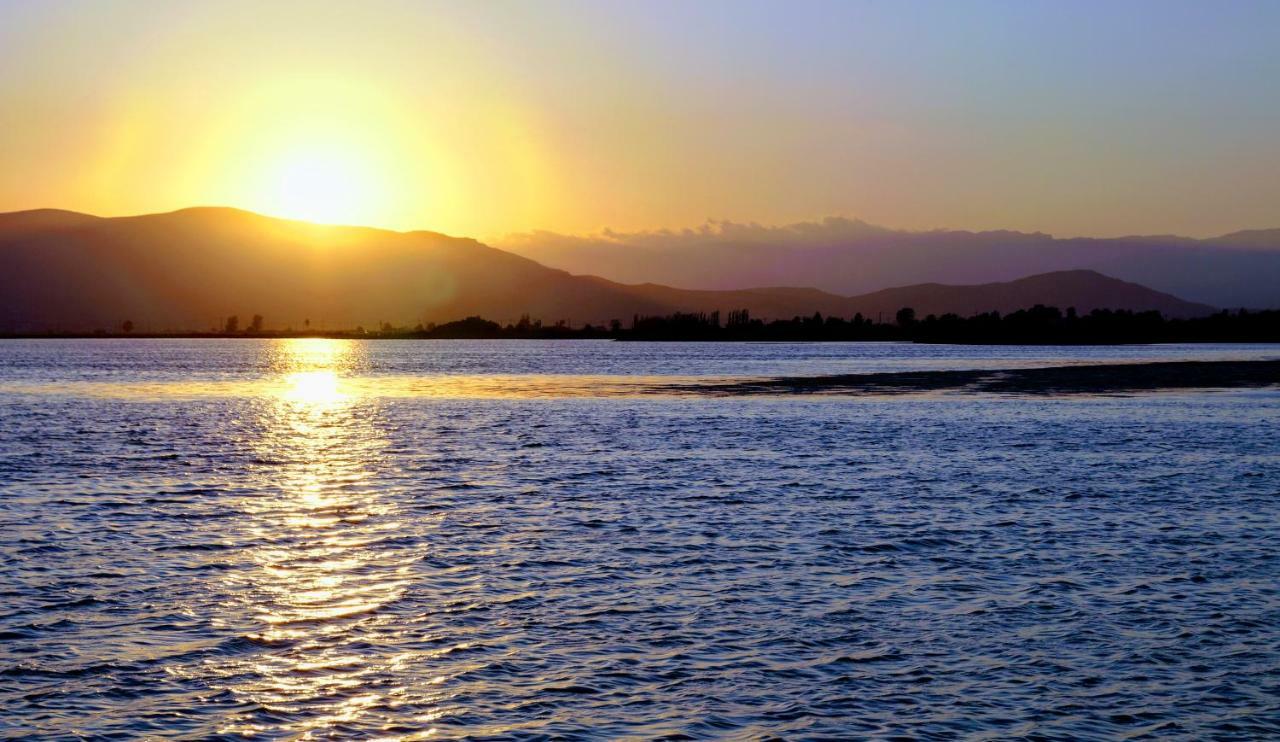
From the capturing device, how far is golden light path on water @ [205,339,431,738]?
16141mm

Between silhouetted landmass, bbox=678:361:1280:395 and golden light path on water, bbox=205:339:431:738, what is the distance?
68.5 meters

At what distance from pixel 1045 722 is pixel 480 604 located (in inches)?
404

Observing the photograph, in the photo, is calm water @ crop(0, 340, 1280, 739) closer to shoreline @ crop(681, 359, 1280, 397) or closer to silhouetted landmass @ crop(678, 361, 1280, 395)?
shoreline @ crop(681, 359, 1280, 397)

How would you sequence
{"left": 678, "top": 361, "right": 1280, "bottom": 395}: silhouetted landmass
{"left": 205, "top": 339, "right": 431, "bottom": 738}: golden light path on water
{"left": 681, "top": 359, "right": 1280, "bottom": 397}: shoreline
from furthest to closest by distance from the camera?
{"left": 678, "top": 361, "right": 1280, "bottom": 395}: silhouetted landmass → {"left": 681, "top": 359, "right": 1280, "bottom": 397}: shoreline → {"left": 205, "top": 339, "right": 431, "bottom": 738}: golden light path on water

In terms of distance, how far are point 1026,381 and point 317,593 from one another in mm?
109600

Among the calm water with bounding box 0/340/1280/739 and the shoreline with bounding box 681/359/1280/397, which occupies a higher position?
the shoreline with bounding box 681/359/1280/397

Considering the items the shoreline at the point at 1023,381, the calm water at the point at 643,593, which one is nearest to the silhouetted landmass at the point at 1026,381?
the shoreline at the point at 1023,381

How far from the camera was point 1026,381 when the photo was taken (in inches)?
4828

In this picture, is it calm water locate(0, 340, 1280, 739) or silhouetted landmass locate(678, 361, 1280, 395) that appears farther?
silhouetted landmass locate(678, 361, 1280, 395)

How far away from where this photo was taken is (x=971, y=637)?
1945 cm

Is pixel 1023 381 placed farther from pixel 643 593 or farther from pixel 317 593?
pixel 317 593

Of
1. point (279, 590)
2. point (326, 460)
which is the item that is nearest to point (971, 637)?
point (279, 590)

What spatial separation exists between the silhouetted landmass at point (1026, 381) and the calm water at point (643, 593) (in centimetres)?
5530

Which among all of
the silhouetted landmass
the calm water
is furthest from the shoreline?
the calm water
